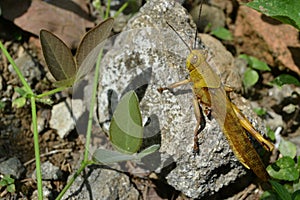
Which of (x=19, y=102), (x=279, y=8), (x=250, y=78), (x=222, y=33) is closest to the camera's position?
(x=279, y=8)

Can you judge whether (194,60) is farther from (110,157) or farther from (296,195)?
(296,195)

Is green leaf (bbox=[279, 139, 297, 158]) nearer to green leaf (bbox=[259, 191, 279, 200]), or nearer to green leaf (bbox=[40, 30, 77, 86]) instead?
green leaf (bbox=[259, 191, 279, 200])

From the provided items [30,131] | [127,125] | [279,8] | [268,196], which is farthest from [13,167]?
[279,8]

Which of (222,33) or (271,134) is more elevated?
(222,33)

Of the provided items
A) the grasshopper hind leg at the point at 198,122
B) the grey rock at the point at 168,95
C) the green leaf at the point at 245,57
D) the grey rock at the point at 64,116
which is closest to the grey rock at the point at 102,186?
the grey rock at the point at 168,95

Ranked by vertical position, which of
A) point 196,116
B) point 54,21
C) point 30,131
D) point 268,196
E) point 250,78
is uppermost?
point 54,21

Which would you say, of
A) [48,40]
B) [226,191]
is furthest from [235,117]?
[48,40]
